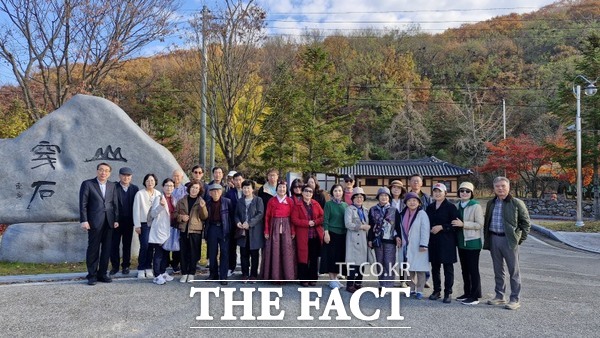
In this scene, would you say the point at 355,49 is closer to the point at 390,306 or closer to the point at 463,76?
the point at 463,76

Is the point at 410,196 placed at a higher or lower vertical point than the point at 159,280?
higher

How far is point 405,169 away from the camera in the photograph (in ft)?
96.4

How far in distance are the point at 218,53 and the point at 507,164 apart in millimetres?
17856

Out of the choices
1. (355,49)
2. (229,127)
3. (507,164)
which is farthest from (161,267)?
(355,49)

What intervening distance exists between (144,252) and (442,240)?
407 cm

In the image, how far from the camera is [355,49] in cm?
4016

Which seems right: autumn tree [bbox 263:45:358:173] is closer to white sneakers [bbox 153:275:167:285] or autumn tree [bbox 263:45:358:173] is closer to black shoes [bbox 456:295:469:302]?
white sneakers [bbox 153:275:167:285]

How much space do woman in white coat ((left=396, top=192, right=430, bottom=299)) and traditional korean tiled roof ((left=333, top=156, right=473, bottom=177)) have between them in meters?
22.7

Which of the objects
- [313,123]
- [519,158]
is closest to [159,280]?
[313,123]

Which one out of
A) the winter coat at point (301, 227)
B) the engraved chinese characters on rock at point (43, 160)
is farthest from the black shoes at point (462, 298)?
the engraved chinese characters on rock at point (43, 160)

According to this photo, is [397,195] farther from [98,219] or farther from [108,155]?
[108,155]

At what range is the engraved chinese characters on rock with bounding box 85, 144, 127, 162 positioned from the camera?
7281 millimetres

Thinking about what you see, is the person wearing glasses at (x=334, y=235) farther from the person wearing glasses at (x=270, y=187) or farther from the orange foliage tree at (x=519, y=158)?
the orange foliage tree at (x=519, y=158)

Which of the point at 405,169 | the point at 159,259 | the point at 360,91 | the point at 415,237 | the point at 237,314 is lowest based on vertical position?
the point at 237,314
